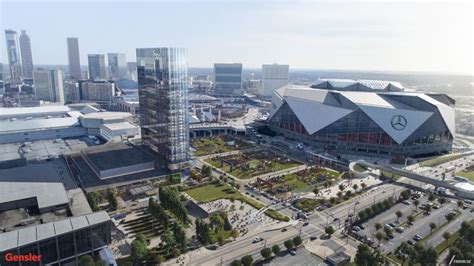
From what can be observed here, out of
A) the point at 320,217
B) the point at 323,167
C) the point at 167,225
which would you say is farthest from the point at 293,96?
the point at 167,225

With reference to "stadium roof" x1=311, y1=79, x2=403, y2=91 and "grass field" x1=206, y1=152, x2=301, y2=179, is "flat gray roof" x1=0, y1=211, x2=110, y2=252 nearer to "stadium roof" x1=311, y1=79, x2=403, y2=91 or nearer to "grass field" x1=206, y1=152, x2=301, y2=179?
"grass field" x1=206, y1=152, x2=301, y2=179

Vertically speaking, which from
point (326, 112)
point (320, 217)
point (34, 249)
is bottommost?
point (320, 217)

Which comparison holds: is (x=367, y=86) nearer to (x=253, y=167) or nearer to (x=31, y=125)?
(x=253, y=167)

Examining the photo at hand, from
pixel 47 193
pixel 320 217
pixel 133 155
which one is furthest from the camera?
pixel 133 155

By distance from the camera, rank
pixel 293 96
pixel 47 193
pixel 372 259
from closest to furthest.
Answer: pixel 372 259 < pixel 47 193 < pixel 293 96

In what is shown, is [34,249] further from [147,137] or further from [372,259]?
[147,137]

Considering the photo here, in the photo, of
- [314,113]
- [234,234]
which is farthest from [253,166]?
[234,234]


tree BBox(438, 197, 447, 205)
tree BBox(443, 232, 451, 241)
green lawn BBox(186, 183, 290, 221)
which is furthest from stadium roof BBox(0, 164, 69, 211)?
tree BBox(438, 197, 447, 205)
